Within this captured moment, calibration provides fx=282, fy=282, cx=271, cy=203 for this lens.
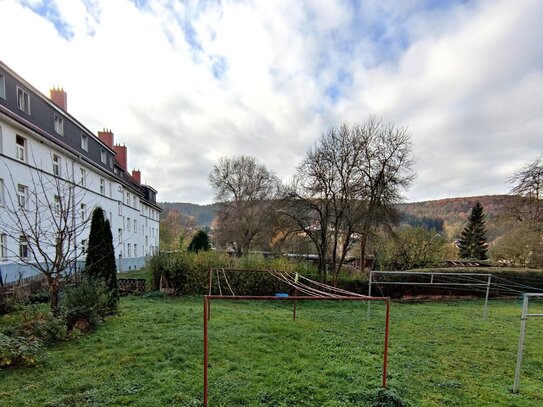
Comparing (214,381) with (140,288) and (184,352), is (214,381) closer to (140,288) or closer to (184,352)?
(184,352)

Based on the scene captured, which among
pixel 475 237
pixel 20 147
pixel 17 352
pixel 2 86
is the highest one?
pixel 2 86

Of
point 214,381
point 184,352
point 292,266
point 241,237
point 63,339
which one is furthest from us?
point 241,237

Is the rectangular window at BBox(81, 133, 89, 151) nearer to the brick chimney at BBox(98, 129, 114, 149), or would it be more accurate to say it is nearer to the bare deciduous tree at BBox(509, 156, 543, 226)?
the brick chimney at BBox(98, 129, 114, 149)

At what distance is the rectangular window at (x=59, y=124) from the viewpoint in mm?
16734

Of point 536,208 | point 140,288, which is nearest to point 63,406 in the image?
point 140,288

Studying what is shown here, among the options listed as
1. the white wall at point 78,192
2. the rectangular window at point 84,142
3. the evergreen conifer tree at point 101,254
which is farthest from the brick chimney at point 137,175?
the evergreen conifer tree at point 101,254

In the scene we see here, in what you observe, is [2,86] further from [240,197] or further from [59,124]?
[240,197]

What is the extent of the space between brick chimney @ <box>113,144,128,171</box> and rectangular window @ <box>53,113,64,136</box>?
12892mm

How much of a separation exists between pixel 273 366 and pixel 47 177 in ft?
53.7

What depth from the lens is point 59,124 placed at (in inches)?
675

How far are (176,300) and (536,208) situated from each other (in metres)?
23.9

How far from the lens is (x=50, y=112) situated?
16.1m

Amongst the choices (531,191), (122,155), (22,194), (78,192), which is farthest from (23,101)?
(531,191)

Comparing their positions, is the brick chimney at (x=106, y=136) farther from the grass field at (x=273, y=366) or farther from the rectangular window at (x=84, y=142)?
the grass field at (x=273, y=366)
